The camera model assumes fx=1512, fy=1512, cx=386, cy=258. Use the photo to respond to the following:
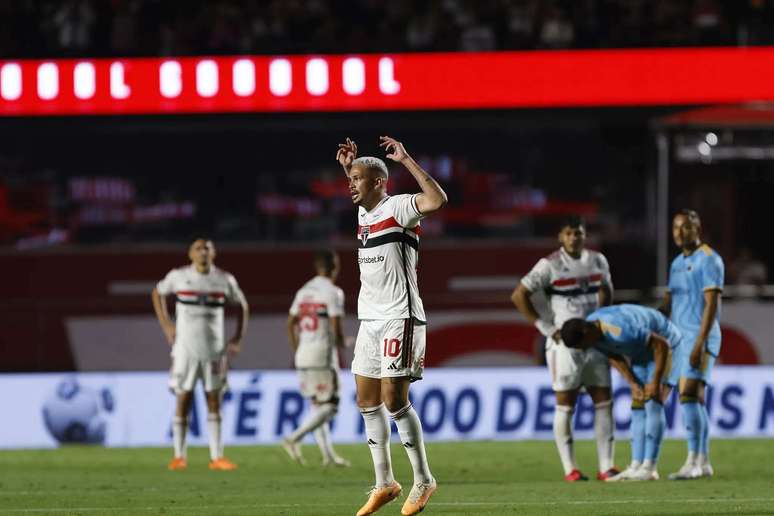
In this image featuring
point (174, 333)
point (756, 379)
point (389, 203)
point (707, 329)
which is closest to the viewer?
point (389, 203)

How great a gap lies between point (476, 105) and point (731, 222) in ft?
10.7

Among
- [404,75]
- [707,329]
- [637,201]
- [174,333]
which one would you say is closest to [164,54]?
[404,75]

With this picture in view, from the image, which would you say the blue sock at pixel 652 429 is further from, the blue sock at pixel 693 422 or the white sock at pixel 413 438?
the white sock at pixel 413 438

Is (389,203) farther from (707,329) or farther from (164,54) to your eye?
(164,54)

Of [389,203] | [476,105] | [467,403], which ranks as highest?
[476,105]

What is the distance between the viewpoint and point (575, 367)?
1005 cm

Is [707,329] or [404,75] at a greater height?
[404,75]

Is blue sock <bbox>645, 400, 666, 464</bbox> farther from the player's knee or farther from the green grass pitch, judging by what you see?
the player's knee

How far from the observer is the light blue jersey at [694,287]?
32.2ft

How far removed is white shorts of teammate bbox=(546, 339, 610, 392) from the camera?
10.0 metres

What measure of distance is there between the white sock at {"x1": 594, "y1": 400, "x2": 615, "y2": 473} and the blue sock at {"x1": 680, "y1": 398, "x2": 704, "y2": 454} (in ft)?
1.61

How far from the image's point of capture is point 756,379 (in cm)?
1348

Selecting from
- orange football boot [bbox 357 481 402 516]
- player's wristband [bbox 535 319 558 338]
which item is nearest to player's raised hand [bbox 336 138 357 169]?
orange football boot [bbox 357 481 402 516]

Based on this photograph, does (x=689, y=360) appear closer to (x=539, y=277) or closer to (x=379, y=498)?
(x=539, y=277)
